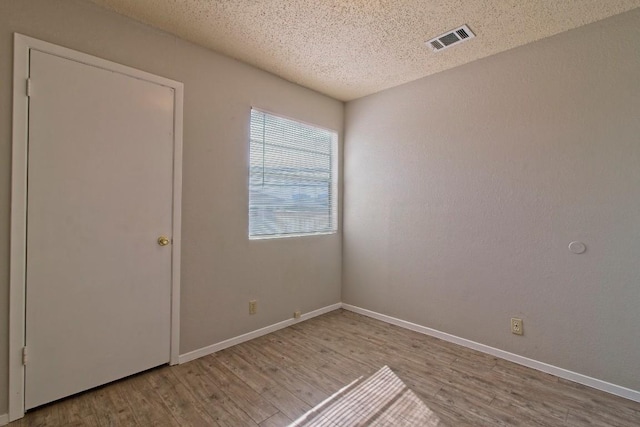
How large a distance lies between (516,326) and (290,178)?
253 cm

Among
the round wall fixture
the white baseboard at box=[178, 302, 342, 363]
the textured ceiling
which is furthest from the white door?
the round wall fixture

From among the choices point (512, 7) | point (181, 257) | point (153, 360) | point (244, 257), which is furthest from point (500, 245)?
point (153, 360)

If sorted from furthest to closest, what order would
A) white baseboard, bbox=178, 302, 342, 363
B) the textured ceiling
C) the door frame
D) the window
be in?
the window → white baseboard, bbox=178, 302, 342, 363 → the textured ceiling → the door frame

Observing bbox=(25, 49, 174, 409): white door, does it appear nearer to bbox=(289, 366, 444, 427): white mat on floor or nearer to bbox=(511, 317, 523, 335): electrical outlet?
bbox=(289, 366, 444, 427): white mat on floor

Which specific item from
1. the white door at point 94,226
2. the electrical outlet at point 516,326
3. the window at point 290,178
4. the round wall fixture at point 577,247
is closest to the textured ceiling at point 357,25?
the white door at point 94,226

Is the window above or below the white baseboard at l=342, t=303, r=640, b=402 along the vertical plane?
above

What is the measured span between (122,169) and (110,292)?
88 centimetres

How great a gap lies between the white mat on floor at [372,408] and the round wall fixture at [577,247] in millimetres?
1620

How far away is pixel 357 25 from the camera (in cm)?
225

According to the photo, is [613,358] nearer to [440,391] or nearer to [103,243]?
[440,391]

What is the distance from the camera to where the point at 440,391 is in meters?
2.12

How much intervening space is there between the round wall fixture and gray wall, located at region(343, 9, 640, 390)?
0.04m

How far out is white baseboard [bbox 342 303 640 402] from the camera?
209cm

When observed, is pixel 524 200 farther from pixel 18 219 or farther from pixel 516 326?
pixel 18 219
